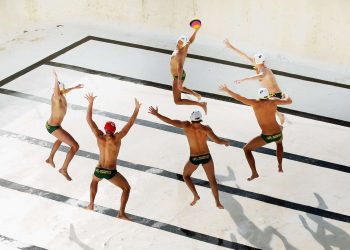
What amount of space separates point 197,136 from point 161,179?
1469 mm

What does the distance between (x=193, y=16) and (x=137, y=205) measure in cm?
592

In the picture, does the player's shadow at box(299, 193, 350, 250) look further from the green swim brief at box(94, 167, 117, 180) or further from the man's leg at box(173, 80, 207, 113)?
the man's leg at box(173, 80, 207, 113)

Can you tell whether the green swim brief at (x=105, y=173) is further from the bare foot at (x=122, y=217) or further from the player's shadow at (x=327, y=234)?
the player's shadow at (x=327, y=234)

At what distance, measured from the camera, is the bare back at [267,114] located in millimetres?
9094

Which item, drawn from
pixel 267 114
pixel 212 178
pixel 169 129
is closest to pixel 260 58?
pixel 267 114

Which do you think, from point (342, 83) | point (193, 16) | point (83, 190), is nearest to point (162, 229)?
point (83, 190)

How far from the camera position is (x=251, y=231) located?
28.6 ft

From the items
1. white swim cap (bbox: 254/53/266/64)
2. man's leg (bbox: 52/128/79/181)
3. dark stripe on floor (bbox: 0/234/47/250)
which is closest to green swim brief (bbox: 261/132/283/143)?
white swim cap (bbox: 254/53/266/64)

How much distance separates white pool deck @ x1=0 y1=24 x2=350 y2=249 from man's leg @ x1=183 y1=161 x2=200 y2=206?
0.19 m

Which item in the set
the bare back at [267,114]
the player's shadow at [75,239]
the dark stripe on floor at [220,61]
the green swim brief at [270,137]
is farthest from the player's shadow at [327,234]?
the dark stripe on floor at [220,61]

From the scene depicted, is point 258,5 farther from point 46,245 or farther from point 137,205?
point 46,245

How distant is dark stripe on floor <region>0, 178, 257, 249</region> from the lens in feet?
28.0

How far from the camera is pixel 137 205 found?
30.3 feet

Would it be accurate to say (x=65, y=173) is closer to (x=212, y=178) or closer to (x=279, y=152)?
(x=212, y=178)
